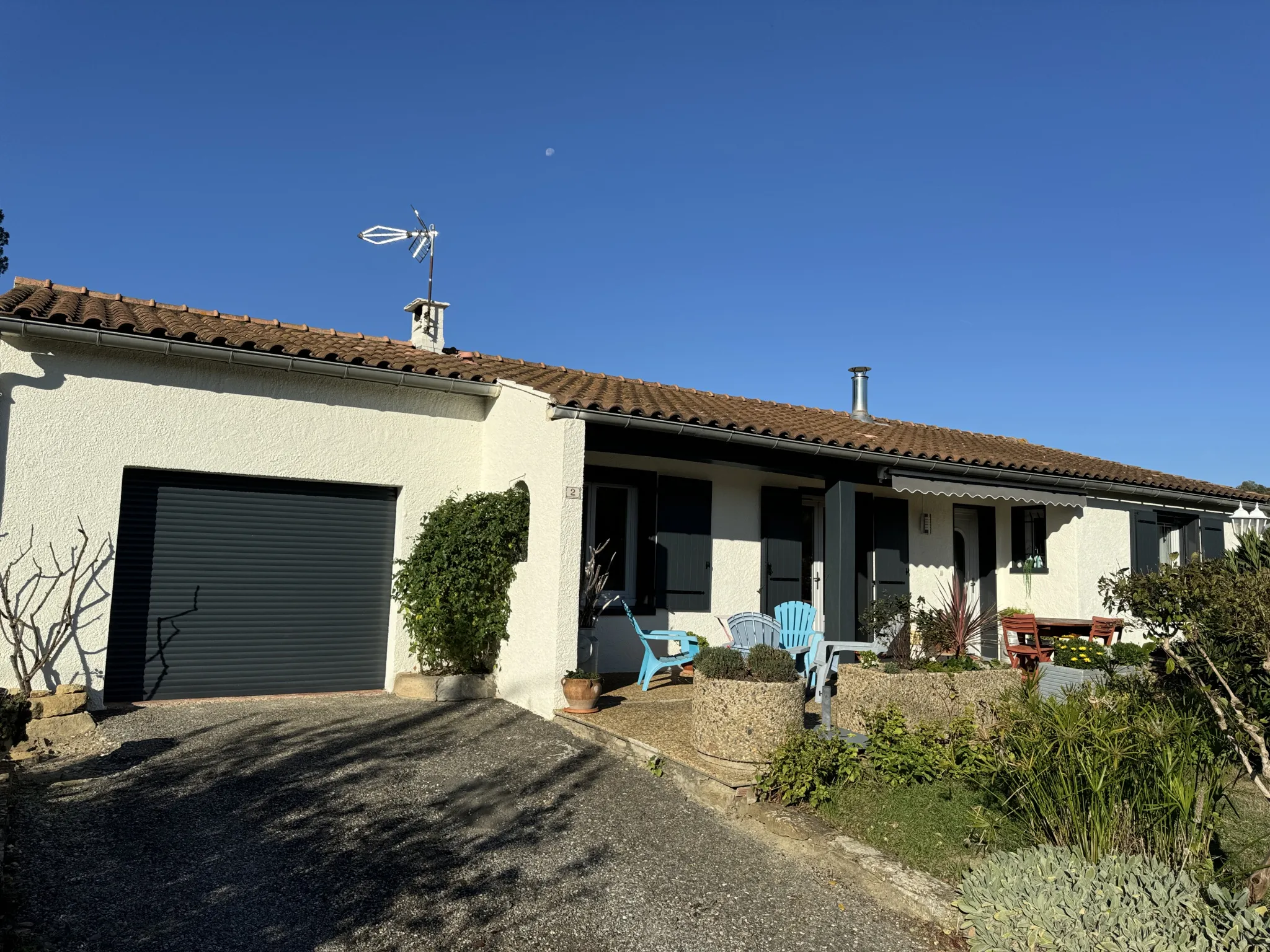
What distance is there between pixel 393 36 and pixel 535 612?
772cm

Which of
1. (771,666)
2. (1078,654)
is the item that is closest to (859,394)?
(1078,654)

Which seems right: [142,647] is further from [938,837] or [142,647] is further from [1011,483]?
[1011,483]

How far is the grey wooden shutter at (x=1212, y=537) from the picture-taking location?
13.5 meters

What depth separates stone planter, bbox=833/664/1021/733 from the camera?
6.45m

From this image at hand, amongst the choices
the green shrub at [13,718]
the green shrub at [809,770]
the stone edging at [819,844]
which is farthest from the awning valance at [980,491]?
the green shrub at [13,718]

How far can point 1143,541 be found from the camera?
12562 mm

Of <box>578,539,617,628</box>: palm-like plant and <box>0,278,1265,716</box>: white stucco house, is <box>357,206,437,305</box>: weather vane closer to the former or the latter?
<box>0,278,1265,716</box>: white stucco house

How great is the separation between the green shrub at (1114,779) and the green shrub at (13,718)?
6.60 meters

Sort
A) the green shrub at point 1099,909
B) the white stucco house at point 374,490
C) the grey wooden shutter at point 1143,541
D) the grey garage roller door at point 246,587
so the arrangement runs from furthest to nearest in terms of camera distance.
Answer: the grey wooden shutter at point 1143,541 < the grey garage roller door at point 246,587 < the white stucco house at point 374,490 < the green shrub at point 1099,909

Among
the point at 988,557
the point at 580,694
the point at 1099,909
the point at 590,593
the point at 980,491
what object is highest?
the point at 980,491

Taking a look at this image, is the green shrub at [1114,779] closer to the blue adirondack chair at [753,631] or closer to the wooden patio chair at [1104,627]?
the blue adirondack chair at [753,631]

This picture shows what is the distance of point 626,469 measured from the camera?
10578 mm

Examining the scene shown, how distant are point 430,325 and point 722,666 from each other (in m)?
7.57

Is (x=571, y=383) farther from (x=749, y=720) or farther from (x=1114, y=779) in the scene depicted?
(x=1114, y=779)
